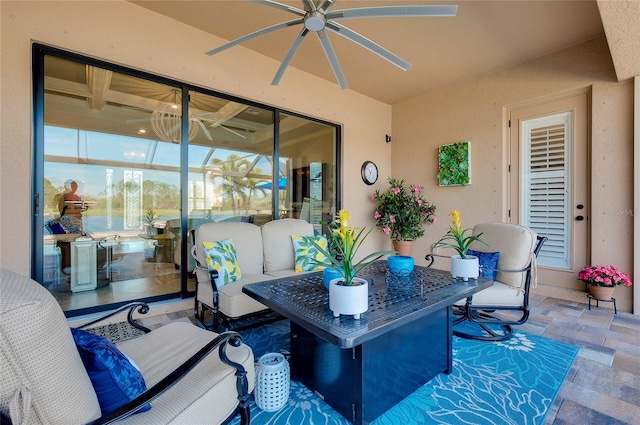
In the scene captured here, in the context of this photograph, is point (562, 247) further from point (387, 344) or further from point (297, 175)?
point (297, 175)

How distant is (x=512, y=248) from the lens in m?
2.60

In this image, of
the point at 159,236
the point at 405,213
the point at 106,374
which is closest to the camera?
the point at 106,374

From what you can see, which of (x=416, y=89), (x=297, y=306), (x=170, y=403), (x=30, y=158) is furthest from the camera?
(x=416, y=89)

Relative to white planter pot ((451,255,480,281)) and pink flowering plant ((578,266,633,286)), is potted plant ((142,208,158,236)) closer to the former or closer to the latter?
white planter pot ((451,255,480,281))

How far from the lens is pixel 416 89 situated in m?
4.81

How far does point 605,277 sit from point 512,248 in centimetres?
154

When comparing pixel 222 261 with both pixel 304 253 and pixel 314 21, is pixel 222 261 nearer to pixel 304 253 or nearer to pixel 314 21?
pixel 304 253

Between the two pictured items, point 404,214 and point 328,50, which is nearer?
point 328,50

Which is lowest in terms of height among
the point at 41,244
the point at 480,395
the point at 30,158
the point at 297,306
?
the point at 480,395

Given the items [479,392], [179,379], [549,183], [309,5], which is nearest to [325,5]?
[309,5]

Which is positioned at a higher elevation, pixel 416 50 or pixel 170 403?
pixel 416 50

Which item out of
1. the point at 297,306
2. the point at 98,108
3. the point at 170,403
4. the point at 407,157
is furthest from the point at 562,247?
the point at 98,108

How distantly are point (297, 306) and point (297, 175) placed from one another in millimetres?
3654

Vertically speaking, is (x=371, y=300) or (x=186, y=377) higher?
(x=371, y=300)
